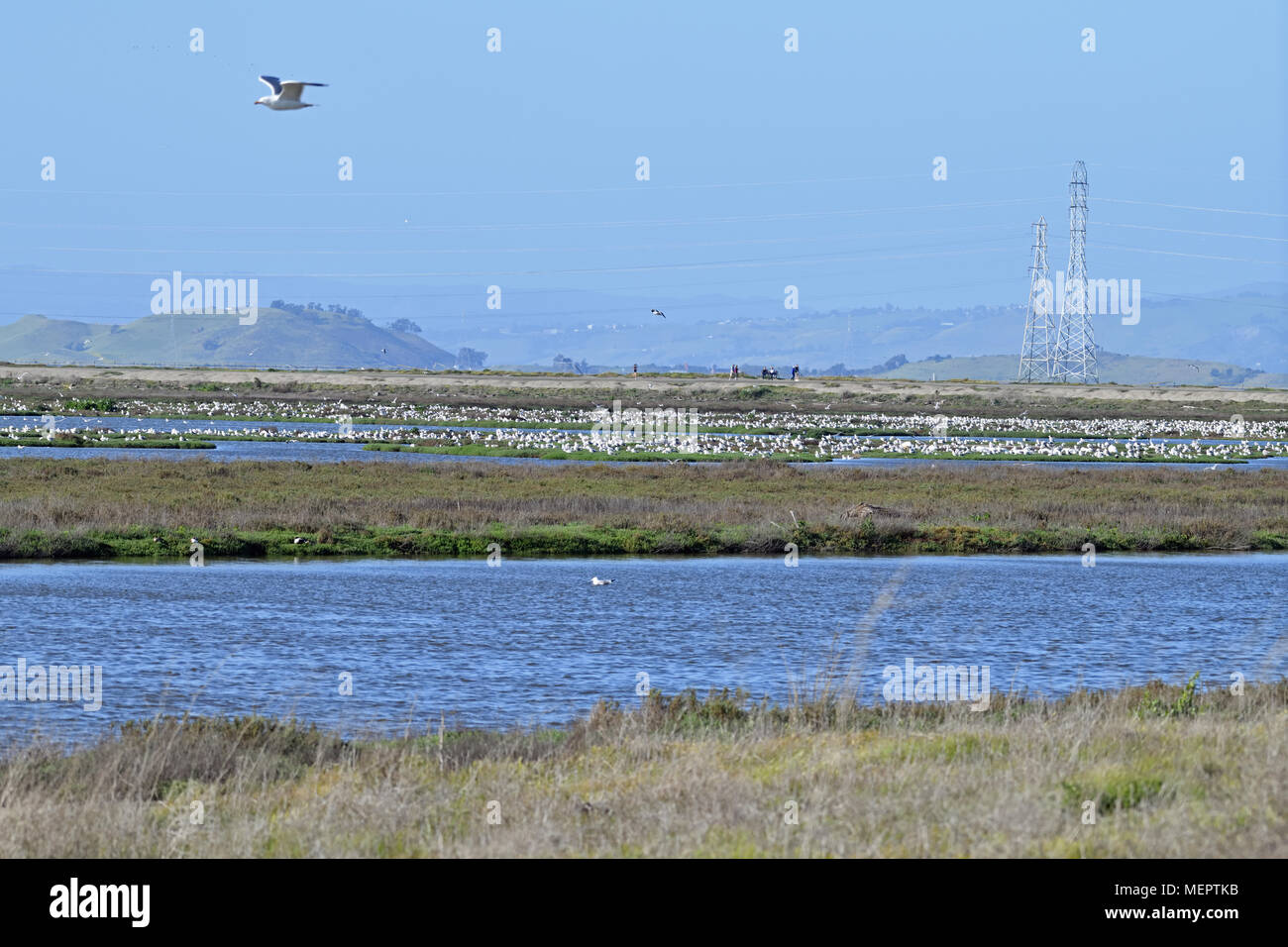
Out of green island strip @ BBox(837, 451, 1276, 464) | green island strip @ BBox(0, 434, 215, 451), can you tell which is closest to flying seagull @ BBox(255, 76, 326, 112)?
green island strip @ BBox(0, 434, 215, 451)

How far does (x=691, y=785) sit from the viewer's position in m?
10.2

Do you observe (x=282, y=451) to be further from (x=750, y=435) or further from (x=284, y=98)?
(x=284, y=98)

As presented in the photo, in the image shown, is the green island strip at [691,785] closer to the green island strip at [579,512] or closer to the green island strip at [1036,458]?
the green island strip at [579,512]

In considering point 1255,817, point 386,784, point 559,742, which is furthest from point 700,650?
point 1255,817

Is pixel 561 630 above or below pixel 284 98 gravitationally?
below

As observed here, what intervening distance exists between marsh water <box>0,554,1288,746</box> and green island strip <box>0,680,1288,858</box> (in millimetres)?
2746

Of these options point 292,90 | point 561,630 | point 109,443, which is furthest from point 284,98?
point 109,443

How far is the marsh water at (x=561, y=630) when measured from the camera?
56.1ft

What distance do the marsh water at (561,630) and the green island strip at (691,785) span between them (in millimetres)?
2746

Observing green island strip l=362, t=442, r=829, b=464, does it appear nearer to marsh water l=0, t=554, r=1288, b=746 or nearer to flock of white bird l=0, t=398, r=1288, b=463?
flock of white bird l=0, t=398, r=1288, b=463

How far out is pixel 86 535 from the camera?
30.3 metres

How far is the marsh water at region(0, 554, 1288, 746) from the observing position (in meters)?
17.1

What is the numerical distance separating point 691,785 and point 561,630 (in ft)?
40.3
